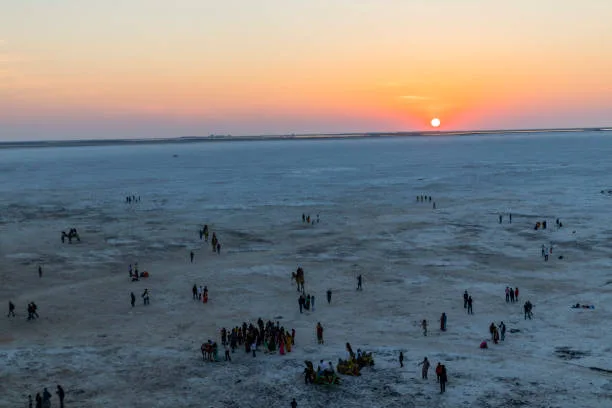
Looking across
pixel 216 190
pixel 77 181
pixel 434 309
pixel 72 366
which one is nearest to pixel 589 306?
pixel 434 309

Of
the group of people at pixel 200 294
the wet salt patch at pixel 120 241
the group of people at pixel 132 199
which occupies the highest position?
the group of people at pixel 132 199

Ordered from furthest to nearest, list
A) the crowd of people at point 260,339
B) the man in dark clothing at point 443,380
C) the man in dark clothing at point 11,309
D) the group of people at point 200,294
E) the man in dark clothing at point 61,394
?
the group of people at point 200,294, the man in dark clothing at point 11,309, the crowd of people at point 260,339, the man in dark clothing at point 443,380, the man in dark clothing at point 61,394

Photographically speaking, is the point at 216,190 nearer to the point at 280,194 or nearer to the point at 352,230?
the point at 280,194

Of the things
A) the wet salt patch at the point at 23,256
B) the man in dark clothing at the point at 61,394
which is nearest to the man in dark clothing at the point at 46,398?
the man in dark clothing at the point at 61,394

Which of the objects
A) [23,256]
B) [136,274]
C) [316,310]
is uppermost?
[136,274]

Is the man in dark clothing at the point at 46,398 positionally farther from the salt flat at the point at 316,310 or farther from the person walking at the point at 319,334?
the person walking at the point at 319,334

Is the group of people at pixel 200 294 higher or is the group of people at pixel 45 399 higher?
the group of people at pixel 200 294

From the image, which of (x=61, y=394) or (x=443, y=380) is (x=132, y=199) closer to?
(x=61, y=394)

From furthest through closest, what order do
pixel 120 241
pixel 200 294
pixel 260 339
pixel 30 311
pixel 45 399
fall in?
pixel 120 241 → pixel 200 294 → pixel 30 311 → pixel 260 339 → pixel 45 399

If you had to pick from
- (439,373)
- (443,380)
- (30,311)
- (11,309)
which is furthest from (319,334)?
(11,309)

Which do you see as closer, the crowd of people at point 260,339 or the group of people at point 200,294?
the crowd of people at point 260,339

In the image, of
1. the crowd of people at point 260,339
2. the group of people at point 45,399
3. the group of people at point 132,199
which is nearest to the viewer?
the group of people at point 45,399
